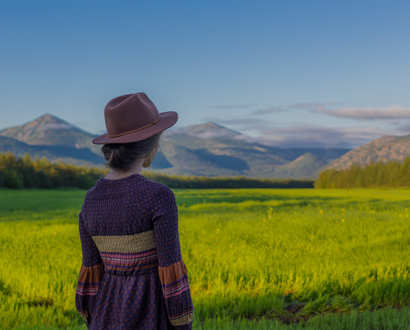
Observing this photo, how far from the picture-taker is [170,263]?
214 cm

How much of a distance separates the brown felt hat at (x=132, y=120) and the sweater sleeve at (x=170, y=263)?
373mm

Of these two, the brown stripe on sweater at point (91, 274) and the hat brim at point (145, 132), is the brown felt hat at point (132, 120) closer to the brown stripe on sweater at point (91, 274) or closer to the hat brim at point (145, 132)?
the hat brim at point (145, 132)

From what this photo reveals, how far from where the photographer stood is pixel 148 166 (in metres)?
2.31

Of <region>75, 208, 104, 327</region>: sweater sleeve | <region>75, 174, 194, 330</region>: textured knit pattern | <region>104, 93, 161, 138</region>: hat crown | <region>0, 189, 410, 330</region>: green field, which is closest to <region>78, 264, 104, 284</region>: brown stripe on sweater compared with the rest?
<region>75, 208, 104, 327</region>: sweater sleeve

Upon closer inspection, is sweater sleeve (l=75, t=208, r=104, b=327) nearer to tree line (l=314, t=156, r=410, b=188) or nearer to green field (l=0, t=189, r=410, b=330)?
green field (l=0, t=189, r=410, b=330)

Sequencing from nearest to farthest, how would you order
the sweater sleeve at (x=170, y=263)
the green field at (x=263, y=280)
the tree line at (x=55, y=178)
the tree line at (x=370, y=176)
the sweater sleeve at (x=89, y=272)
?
the sweater sleeve at (x=170, y=263) → the sweater sleeve at (x=89, y=272) → the green field at (x=263, y=280) → the tree line at (x=370, y=176) → the tree line at (x=55, y=178)

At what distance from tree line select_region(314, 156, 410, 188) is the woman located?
47305 millimetres

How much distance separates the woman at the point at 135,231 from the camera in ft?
6.99

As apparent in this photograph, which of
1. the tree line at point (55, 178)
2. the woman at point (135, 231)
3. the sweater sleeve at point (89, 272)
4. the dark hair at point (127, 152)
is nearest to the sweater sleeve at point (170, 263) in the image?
the woman at point (135, 231)

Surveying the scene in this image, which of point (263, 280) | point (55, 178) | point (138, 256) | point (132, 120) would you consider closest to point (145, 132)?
point (132, 120)

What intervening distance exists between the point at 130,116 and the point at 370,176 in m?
55.9

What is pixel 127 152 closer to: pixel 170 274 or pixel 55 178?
pixel 170 274

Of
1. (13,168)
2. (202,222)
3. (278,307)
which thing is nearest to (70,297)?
(278,307)

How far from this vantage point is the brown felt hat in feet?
7.36
